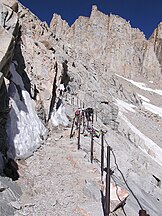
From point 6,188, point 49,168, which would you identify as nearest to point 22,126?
point 49,168

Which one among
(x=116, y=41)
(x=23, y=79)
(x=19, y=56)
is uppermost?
(x=116, y=41)

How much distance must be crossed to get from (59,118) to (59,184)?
661cm

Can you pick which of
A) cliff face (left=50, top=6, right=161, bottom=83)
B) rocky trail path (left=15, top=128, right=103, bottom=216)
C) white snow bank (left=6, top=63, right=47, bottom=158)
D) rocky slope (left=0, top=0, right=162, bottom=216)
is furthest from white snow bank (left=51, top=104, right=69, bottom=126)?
cliff face (left=50, top=6, right=161, bottom=83)

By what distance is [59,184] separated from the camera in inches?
273

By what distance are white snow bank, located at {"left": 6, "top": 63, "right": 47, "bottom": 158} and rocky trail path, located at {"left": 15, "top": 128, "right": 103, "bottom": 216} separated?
335 mm

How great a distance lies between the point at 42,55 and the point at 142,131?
60.4 feet

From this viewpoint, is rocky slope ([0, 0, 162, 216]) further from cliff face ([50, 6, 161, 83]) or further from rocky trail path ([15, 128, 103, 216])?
cliff face ([50, 6, 161, 83])

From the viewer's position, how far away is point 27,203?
5727 mm

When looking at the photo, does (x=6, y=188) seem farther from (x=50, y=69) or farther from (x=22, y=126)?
(x=50, y=69)

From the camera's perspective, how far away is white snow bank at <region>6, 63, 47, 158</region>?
25.9ft

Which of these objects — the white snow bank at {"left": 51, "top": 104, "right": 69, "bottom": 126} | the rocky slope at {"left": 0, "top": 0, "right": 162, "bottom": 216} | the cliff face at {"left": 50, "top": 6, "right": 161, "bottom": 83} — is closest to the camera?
the rocky slope at {"left": 0, "top": 0, "right": 162, "bottom": 216}

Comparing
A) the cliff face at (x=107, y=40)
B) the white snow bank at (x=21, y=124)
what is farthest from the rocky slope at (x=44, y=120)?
the cliff face at (x=107, y=40)

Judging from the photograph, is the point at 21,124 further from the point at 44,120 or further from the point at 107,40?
the point at 107,40

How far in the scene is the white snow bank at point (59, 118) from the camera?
12.7 m
